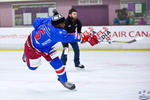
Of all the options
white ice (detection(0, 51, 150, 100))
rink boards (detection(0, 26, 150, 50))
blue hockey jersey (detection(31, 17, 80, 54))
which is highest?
blue hockey jersey (detection(31, 17, 80, 54))

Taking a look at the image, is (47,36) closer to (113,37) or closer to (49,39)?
(49,39)

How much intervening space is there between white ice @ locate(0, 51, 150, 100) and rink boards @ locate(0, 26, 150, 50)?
2334mm

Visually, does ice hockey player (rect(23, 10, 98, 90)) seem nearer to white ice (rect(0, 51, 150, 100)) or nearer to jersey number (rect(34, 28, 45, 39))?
jersey number (rect(34, 28, 45, 39))

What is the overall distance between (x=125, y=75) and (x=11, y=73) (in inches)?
71.4

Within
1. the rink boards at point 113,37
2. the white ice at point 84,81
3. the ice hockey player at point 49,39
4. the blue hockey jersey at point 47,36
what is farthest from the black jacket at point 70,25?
the rink boards at point 113,37

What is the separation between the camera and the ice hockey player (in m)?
3.86

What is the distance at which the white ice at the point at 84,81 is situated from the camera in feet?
13.1

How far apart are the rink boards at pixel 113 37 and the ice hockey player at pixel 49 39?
5.44 metres

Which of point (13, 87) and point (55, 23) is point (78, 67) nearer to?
point (13, 87)

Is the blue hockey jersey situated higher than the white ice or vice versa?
the blue hockey jersey

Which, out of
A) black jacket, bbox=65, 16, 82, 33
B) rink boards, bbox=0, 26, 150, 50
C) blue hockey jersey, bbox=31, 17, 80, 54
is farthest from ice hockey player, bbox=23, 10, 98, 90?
rink boards, bbox=0, 26, 150, 50

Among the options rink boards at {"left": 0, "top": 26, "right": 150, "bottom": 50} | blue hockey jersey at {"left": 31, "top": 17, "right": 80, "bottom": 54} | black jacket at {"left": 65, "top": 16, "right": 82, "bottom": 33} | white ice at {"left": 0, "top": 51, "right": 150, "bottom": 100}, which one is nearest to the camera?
blue hockey jersey at {"left": 31, "top": 17, "right": 80, "bottom": 54}

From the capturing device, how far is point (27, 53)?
14.1 ft

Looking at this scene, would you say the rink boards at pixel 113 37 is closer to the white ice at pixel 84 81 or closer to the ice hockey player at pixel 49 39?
the white ice at pixel 84 81
